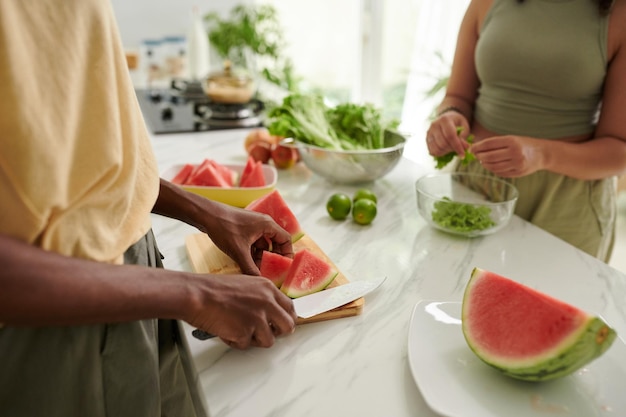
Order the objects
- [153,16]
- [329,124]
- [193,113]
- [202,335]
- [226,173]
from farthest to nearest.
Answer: [153,16], [193,113], [329,124], [226,173], [202,335]

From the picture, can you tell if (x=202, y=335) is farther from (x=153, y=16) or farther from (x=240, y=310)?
(x=153, y=16)

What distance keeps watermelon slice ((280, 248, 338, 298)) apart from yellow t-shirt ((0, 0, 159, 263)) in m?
0.41

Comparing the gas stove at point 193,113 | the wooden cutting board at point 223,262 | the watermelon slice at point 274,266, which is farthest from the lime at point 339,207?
the gas stove at point 193,113

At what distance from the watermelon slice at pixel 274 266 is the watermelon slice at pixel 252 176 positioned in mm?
572

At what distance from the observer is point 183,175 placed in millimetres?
1711

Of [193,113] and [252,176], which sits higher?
[252,176]

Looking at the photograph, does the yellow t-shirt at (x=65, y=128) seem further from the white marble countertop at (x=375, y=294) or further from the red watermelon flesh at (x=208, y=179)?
the red watermelon flesh at (x=208, y=179)

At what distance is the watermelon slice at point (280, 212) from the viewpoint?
136 centimetres

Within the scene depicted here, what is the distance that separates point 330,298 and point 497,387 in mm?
358

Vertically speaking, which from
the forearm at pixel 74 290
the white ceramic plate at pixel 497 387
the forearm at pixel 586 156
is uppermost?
the forearm at pixel 74 290

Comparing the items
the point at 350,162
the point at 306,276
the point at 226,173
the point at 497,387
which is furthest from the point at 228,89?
the point at 497,387

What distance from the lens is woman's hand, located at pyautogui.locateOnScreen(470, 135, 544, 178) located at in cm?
142

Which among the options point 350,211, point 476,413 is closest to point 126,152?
point 476,413

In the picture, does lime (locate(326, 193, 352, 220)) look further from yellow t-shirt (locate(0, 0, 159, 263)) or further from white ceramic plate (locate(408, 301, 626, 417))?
yellow t-shirt (locate(0, 0, 159, 263))
